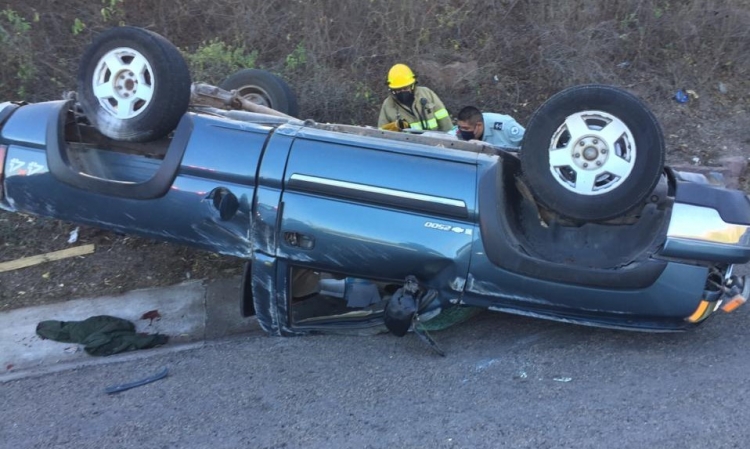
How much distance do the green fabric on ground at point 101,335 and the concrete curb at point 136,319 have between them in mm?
64

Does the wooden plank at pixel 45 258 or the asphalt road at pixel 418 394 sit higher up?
the asphalt road at pixel 418 394

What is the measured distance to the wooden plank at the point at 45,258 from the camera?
5.45m

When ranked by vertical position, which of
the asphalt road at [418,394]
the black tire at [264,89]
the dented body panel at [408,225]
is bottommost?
the asphalt road at [418,394]

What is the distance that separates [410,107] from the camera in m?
6.34

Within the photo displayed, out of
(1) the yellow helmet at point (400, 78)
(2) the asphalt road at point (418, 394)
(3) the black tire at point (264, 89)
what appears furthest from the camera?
(1) the yellow helmet at point (400, 78)

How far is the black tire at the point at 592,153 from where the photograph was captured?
3356mm

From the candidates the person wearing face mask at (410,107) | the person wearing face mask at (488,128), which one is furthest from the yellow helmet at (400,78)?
the person wearing face mask at (488,128)

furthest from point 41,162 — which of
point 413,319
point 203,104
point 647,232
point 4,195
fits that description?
point 647,232

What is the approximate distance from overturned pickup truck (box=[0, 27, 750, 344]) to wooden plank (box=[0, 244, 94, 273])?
5.07ft

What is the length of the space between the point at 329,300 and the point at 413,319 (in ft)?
3.17

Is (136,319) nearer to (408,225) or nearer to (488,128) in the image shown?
(408,225)

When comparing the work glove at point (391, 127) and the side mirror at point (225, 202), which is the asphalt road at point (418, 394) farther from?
the work glove at point (391, 127)

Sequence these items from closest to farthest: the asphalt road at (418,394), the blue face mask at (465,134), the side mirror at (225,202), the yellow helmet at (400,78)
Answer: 1. the asphalt road at (418,394)
2. the side mirror at (225,202)
3. the blue face mask at (465,134)
4. the yellow helmet at (400,78)

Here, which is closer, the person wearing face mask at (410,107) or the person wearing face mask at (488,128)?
the person wearing face mask at (488,128)
